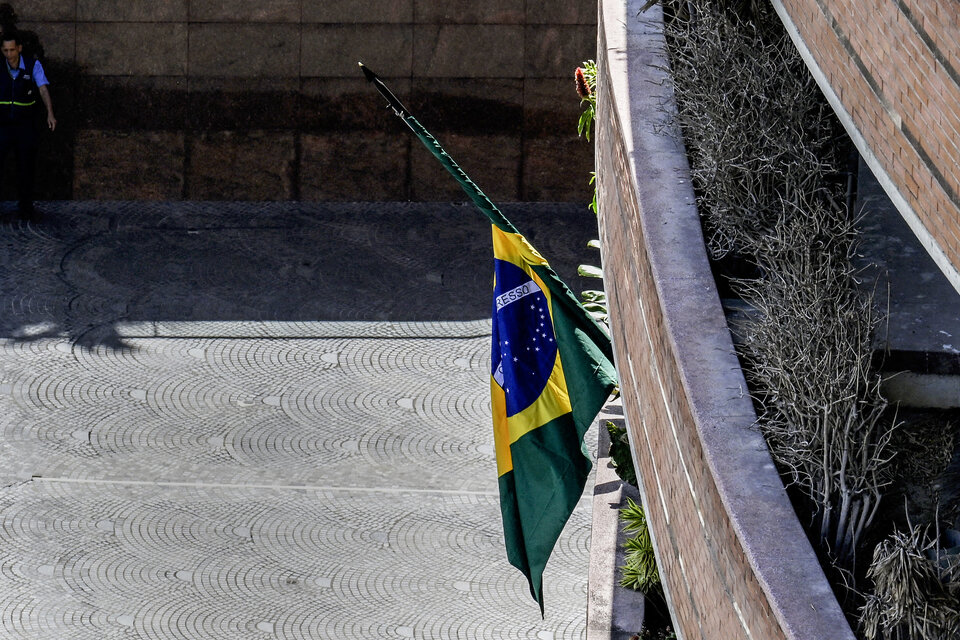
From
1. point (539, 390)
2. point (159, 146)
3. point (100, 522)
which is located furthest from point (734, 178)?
point (159, 146)

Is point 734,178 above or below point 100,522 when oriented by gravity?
above

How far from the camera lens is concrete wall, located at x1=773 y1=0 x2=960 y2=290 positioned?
4734mm

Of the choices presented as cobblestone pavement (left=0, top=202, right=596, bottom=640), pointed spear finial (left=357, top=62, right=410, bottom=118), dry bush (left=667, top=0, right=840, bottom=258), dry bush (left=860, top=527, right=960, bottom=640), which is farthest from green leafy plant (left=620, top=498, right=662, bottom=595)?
dry bush (left=860, top=527, right=960, bottom=640)

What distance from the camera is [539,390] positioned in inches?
282

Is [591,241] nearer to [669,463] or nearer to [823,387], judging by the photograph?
[669,463]

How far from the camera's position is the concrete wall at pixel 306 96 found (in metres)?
14.1

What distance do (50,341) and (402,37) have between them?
4629 millimetres

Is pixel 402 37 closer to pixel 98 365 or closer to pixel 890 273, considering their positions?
pixel 98 365

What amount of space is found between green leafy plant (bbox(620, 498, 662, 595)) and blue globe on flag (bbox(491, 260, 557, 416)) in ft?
4.26

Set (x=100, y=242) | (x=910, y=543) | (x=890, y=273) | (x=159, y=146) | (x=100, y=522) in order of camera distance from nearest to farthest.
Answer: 1. (x=910, y=543)
2. (x=890, y=273)
3. (x=100, y=522)
4. (x=100, y=242)
5. (x=159, y=146)

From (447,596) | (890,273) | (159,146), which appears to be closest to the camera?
(890,273)

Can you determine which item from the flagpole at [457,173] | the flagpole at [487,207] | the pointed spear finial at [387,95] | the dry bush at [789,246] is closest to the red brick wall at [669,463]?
the flagpole at [487,207]

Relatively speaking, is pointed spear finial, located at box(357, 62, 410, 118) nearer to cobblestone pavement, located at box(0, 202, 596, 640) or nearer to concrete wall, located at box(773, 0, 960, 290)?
concrete wall, located at box(773, 0, 960, 290)

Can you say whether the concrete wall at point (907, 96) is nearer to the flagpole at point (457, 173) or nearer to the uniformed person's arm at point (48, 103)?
the flagpole at point (457, 173)
